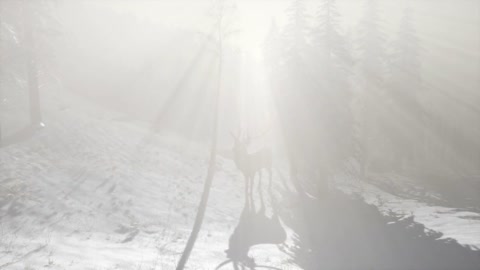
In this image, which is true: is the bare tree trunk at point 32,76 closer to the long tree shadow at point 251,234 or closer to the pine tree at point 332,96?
the long tree shadow at point 251,234

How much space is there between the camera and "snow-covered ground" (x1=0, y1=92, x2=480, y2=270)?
995 cm

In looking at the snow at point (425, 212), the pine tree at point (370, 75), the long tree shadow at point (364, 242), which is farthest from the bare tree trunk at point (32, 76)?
the pine tree at point (370, 75)

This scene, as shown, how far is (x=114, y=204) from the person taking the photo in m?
14.0

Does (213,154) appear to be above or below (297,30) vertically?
below

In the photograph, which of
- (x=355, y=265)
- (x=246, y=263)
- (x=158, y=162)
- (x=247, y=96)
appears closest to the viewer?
(x=246, y=263)

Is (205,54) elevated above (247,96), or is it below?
above

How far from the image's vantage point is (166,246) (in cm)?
1183

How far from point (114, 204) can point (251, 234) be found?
19.0 feet

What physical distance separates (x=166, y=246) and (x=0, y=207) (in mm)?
5559

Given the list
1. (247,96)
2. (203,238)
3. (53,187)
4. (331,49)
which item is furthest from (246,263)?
(247,96)

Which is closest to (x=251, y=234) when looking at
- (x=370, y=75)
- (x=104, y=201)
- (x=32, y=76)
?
(x=104, y=201)

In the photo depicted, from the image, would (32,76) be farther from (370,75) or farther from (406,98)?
(406,98)

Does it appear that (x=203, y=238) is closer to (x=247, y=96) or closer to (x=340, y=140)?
(x=340, y=140)

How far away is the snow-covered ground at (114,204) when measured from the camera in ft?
32.6
